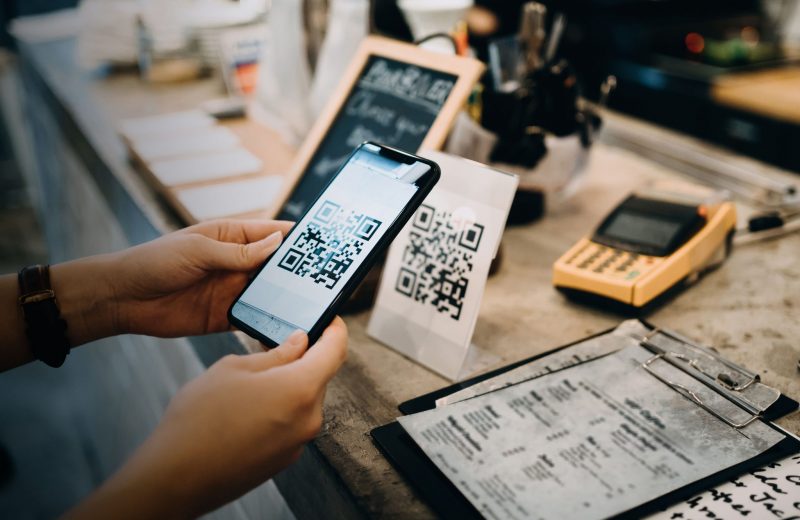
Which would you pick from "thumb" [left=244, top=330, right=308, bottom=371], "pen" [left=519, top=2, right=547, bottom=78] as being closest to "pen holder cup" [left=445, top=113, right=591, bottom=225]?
"pen" [left=519, top=2, right=547, bottom=78]

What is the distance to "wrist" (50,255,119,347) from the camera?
3.08 ft

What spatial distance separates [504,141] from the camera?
3.93 ft


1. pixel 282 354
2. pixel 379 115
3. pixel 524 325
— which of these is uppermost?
pixel 379 115

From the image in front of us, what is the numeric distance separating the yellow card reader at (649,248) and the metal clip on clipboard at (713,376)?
0.34ft

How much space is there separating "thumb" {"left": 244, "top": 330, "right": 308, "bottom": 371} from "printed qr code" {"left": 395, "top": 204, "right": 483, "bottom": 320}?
0.24 m

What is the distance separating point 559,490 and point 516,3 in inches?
53.4

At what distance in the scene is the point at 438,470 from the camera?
691 millimetres

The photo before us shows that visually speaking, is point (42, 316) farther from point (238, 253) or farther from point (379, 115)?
point (379, 115)

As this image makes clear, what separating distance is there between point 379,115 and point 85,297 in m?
0.59

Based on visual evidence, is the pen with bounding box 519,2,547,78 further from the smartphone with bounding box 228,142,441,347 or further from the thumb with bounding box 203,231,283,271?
the thumb with bounding box 203,231,283,271

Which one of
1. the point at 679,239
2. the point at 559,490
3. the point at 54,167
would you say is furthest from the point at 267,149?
the point at 54,167

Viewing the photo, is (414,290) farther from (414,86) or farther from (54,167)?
(54,167)

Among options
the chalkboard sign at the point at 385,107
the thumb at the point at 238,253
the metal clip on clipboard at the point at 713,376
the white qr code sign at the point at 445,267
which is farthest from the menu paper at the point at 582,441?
the chalkboard sign at the point at 385,107

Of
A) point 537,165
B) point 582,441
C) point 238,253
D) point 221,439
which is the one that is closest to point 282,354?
point 221,439
